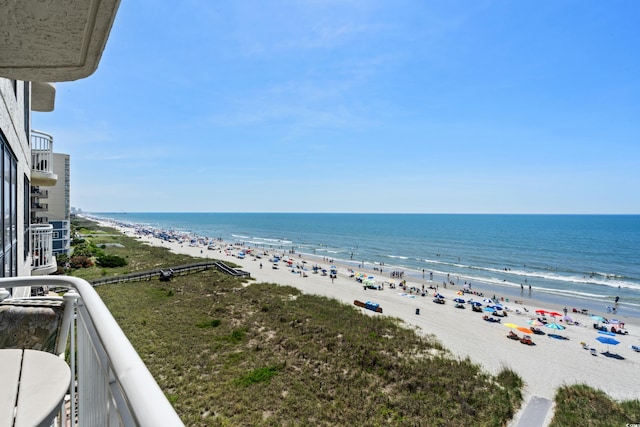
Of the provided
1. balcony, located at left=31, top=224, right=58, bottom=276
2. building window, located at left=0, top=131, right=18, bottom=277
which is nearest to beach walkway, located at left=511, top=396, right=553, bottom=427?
building window, located at left=0, top=131, right=18, bottom=277

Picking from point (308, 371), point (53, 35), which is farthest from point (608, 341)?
point (53, 35)

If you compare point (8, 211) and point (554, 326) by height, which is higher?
point (8, 211)

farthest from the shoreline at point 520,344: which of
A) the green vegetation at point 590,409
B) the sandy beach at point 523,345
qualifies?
the green vegetation at point 590,409

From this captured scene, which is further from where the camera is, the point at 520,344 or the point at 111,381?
the point at 520,344

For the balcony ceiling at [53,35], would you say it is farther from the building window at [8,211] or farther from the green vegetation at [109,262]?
the green vegetation at [109,262]

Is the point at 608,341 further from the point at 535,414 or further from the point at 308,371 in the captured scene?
the point at 308,371

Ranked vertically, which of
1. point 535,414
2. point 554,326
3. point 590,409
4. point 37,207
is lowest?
point 554,326
